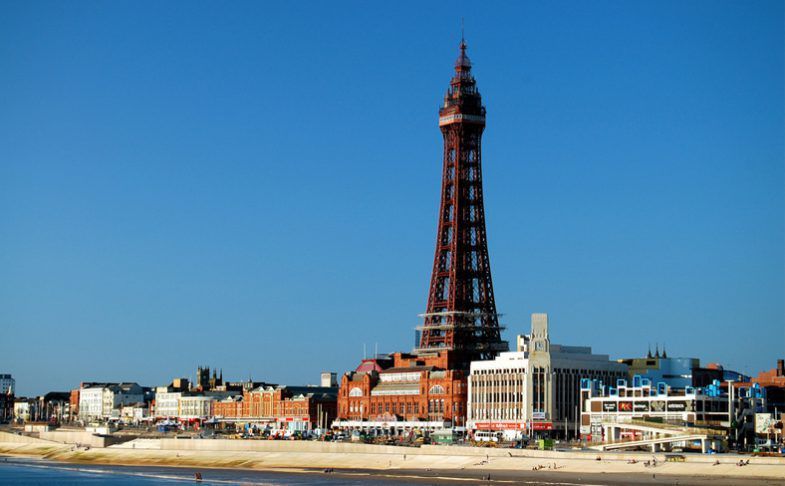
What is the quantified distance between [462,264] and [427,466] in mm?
52602

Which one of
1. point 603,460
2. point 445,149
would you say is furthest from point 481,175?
point 603,460

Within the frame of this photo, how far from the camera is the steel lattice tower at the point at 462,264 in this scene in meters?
141

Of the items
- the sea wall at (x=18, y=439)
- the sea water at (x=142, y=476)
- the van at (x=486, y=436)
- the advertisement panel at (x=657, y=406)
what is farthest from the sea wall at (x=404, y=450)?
the sea wall at (x=18, y=439)

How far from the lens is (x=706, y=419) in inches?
4060

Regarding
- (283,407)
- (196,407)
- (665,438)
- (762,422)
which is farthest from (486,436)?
(196,407)

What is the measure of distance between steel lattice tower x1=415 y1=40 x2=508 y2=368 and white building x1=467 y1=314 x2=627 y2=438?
14.9 meters

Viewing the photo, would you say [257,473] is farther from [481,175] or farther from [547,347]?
[481,175]

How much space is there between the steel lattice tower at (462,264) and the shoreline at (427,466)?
35.4 meters

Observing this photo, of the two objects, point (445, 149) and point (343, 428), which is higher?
point (445, 149)

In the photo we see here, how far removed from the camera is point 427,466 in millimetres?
91875

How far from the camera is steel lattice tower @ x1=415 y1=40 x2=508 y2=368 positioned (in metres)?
141

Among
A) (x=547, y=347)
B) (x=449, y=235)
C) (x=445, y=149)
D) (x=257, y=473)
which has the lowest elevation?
(x=257, y=473)

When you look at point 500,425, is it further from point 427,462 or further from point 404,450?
point 427,462

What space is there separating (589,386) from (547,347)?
22.7ft
